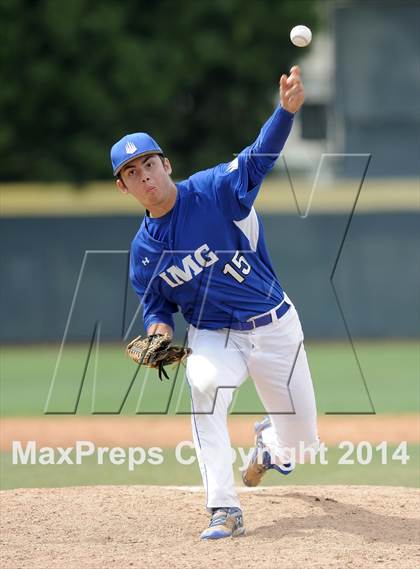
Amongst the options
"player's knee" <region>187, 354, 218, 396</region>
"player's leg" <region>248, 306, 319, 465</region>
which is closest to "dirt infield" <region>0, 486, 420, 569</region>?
"player's leg" <region>248, 306, 319, 465</region>

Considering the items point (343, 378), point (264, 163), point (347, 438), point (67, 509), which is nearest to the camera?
point (264, 163)

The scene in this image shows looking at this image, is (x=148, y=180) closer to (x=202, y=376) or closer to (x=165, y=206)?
(x=165, y=206)

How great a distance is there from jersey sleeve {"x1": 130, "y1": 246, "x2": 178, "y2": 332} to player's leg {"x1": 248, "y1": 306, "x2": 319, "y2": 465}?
1.52 feet

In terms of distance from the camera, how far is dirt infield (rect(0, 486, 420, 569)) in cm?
473

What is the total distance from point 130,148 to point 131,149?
11 mm

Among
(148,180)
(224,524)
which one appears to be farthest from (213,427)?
(148,180)

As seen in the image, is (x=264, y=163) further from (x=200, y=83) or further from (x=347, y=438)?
(x=200, y=83)

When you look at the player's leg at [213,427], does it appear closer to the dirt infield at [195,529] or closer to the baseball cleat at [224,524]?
the baseball cleat at [224,524]

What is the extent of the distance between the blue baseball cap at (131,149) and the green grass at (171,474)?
2506mm

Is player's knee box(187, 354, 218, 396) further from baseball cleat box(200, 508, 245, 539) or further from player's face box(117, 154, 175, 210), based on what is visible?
player's face box(117, 154, 175, 210)

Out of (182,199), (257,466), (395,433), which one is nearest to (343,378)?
(395,433)

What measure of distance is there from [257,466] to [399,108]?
1251 cm

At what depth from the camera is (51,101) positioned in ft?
62.0

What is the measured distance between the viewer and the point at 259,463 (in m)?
6.18
